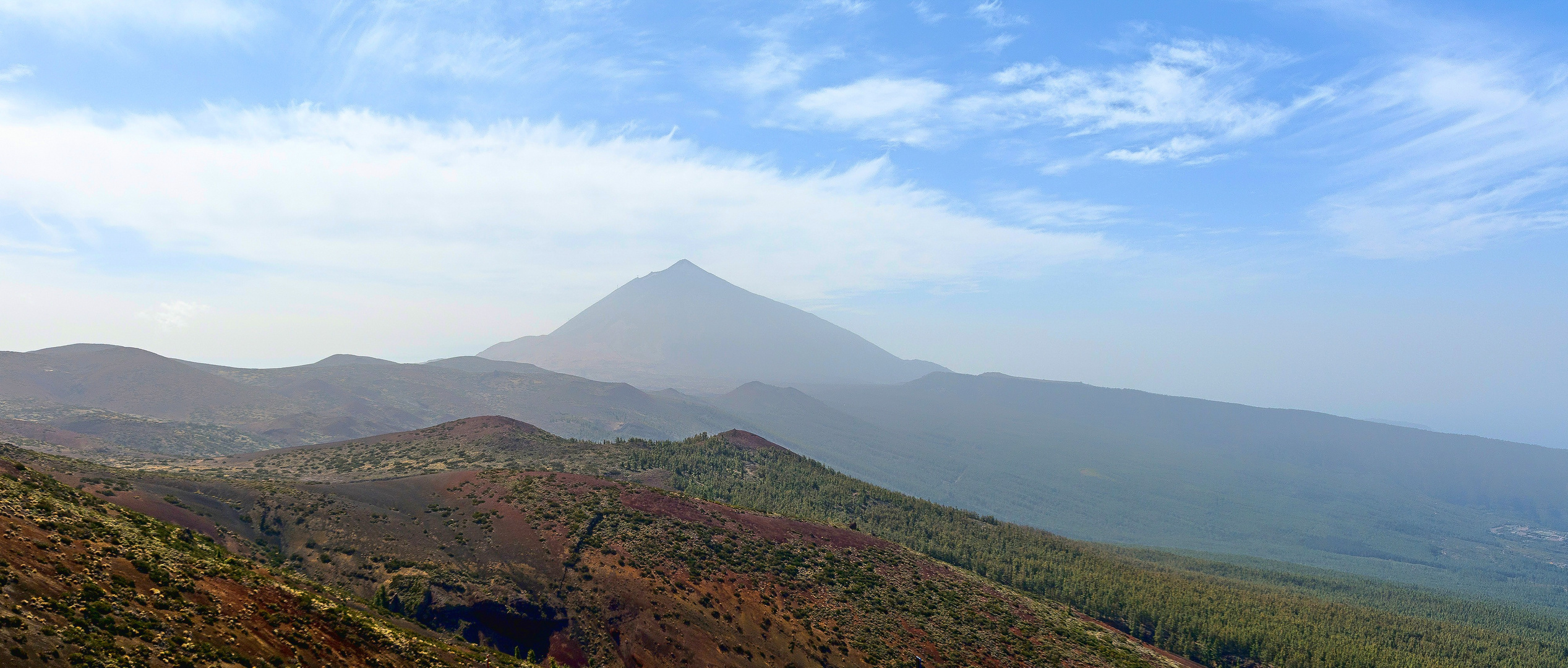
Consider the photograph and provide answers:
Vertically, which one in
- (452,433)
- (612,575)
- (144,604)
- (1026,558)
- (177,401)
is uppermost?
(144,604)

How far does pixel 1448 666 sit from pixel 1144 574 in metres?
26.9

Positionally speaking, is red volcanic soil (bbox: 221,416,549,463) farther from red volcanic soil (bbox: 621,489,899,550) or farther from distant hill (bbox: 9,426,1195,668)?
red volcanic soil (bbox: 621,489,899,550)

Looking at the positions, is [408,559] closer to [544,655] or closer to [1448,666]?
[544,655]

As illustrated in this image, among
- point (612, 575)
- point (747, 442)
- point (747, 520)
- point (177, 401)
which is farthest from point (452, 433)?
point (177, 401)

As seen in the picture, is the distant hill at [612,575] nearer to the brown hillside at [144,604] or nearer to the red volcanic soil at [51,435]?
the brown hillside at [144,604]

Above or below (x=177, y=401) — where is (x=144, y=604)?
above

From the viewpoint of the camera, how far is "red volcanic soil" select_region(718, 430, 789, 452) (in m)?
104

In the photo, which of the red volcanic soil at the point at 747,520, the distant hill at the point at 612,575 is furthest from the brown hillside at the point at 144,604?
the red volcanic soil at the point at 747,520

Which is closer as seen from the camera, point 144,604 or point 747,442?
point 144,604

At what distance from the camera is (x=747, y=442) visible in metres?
107

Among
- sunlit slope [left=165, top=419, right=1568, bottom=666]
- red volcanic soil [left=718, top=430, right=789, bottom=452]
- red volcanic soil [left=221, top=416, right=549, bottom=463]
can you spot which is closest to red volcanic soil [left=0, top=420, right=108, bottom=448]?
red volcanic soil [left=221, top=416, right=549, bottom=463]

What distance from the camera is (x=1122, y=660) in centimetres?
4759

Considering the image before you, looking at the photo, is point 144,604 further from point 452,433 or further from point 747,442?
point 747,442

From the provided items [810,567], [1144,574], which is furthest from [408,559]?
[1144,574]
